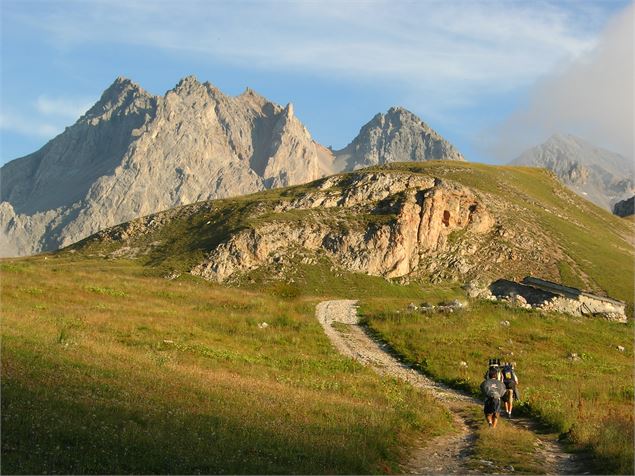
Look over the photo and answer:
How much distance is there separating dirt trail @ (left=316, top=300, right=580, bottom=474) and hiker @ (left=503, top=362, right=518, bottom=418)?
0.65 meters

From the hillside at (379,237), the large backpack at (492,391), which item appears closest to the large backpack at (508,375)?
the large backpack at (492,391)

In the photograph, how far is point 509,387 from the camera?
966 inches

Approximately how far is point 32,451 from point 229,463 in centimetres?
401

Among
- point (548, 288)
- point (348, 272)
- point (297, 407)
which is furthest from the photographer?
point (348, 272)

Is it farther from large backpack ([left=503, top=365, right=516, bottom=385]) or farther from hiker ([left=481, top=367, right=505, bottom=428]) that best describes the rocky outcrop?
hiker ([left=481, top=367, right=505, bottom=428])

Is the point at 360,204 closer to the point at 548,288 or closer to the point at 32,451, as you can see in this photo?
the point at 548,288

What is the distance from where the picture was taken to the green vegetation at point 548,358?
69.5ft

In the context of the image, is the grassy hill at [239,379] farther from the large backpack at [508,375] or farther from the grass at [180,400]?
the large backpack at [508,375]

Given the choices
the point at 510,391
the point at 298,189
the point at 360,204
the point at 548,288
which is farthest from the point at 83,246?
the point at 510,391

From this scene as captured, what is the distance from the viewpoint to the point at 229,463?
13.5 metres

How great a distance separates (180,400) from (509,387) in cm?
1349

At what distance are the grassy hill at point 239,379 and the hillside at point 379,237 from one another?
115 ft

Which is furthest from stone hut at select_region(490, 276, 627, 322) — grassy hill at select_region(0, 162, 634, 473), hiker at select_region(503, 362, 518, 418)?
hiker at select_region(503, 362, 518, 418)

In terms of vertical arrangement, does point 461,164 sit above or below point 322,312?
above
